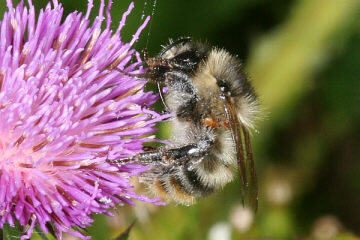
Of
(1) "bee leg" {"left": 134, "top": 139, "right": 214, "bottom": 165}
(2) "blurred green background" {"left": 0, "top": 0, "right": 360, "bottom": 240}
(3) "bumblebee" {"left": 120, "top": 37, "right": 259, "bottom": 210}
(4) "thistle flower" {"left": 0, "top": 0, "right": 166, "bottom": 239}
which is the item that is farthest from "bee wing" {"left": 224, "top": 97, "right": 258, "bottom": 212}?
(2) "blurred green background" {"left": 0, "top": 0, "right": 360, "bottom": 240}

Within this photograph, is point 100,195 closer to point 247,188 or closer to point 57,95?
point 57,95

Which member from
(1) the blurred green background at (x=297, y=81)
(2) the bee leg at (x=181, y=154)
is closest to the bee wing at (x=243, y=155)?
(2) the bee leg at (x=181, y=154)

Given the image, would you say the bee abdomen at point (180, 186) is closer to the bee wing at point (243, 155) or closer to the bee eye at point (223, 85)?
the bee wing at point (243, 155)

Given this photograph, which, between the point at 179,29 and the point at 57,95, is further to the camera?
the point at 179,29

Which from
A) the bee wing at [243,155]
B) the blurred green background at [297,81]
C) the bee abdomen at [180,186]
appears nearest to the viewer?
the bee wing at [243,155]

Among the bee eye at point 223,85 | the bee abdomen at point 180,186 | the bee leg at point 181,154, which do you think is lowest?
the bee abdomen at point 180,186

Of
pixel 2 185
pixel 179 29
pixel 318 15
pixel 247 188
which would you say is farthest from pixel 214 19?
pixel 2 185

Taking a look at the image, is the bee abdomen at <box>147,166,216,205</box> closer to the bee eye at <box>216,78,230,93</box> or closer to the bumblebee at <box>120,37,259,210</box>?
the bumblebee at <box>120,37,259,210</box>
